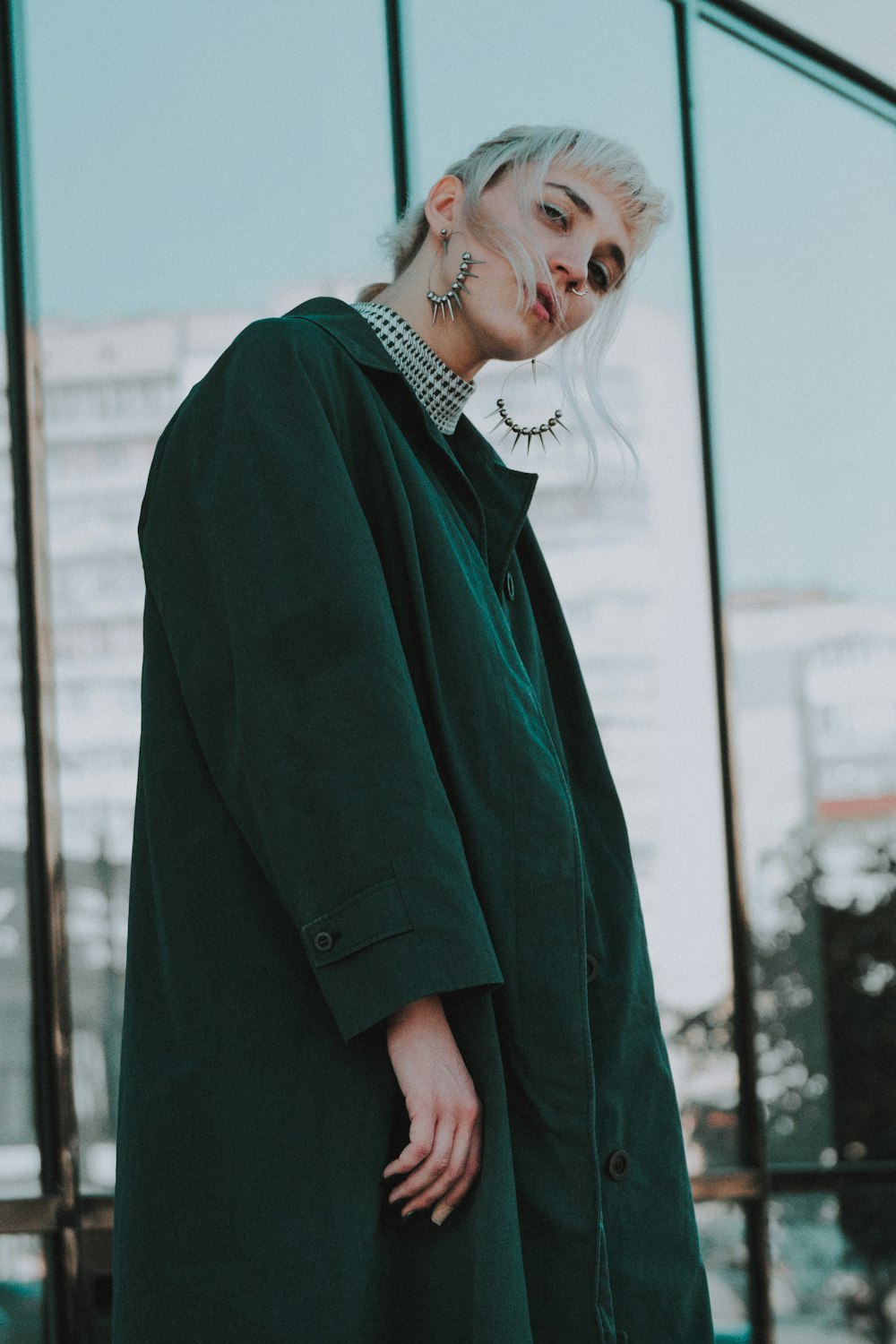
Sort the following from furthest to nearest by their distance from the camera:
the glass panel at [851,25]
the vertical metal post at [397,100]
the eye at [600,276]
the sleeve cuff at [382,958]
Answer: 1. the glass panel at [851,25]
2. the vertical metal post at [397,100]
3. the eye at [600,276]
4. the sleeve cuff at [382,958]

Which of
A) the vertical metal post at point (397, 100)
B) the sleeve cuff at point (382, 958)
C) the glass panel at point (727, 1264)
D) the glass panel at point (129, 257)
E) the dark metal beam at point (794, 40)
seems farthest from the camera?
the dark metal beam at point (794, 40)

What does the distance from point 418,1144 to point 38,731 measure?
1.79m

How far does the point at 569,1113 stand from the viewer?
1.09 m

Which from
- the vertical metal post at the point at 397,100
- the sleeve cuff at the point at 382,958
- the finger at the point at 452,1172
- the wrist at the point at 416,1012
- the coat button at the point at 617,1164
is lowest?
the coat button at the point at 617,1164

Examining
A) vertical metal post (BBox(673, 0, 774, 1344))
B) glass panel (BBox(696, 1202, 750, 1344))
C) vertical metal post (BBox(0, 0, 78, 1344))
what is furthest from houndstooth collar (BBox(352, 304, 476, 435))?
glass panel (BBox(696, 1202, 750, 1344))

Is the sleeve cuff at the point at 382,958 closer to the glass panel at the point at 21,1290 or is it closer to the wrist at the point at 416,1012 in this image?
the wrist at the point at 416,1012

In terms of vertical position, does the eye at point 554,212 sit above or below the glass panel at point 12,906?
above

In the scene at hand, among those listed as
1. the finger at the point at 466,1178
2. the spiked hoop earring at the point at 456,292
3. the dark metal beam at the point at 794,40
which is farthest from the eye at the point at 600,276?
the dark metal beam at the point at 794,40

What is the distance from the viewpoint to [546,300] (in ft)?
4.39

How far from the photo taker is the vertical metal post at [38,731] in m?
2.52

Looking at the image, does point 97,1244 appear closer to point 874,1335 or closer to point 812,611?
point 874,1335

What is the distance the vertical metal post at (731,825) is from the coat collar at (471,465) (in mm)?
2049

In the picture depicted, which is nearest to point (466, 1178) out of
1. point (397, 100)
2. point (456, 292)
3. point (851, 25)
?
point (456, 292)


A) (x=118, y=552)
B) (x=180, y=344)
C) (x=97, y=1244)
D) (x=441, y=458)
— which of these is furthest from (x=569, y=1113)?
(x=180, y=344)
